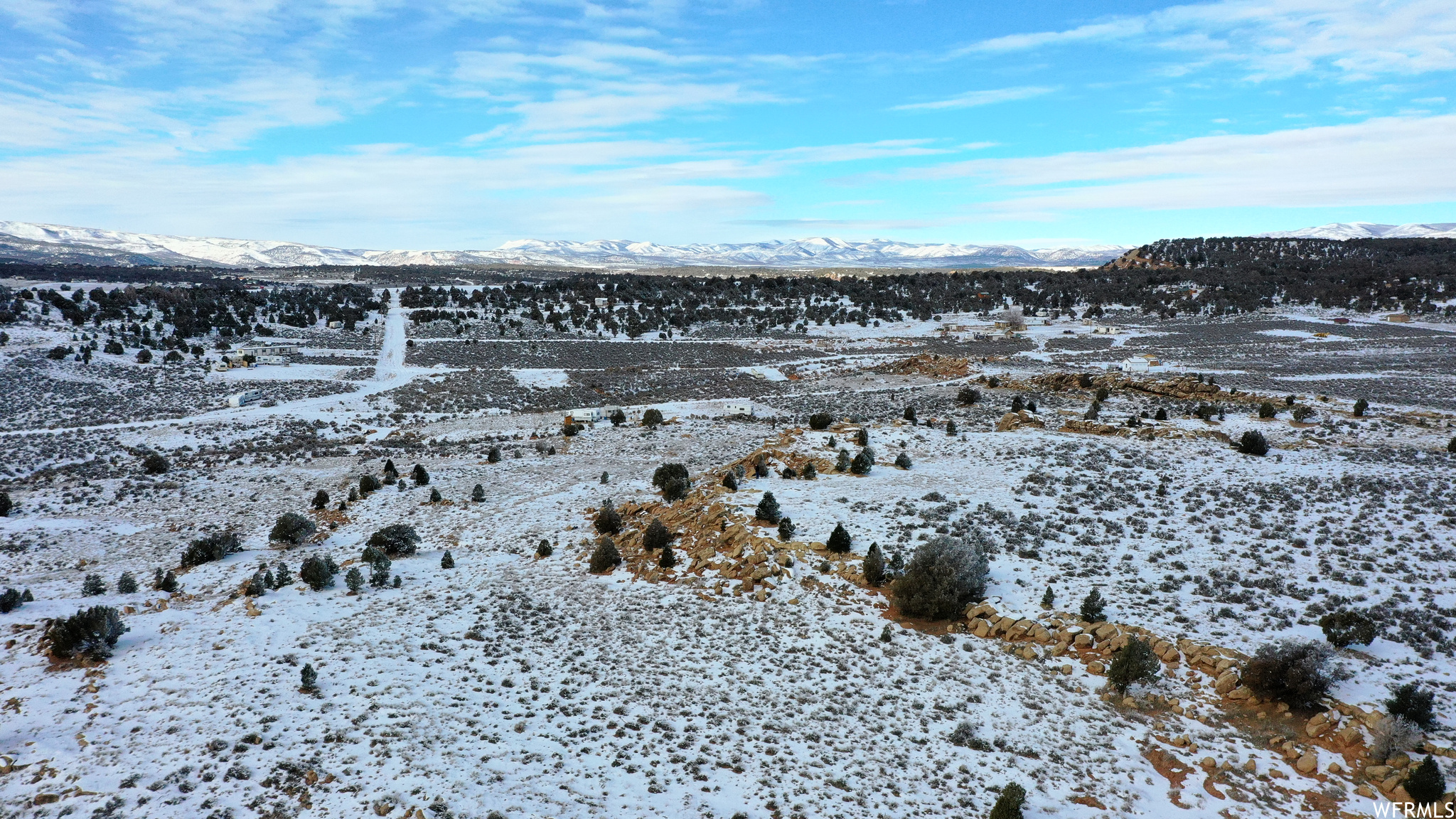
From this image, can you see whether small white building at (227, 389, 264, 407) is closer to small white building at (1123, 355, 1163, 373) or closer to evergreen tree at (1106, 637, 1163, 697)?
evergreen tree at (1106, 637, 1163, 697)

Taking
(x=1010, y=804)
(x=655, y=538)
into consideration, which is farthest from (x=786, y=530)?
(x=1010, y=804)

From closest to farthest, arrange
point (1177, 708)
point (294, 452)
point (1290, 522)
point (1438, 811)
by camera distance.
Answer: point (1438, 811), point (1177, 708), point (1290, 522), point (294, 452)

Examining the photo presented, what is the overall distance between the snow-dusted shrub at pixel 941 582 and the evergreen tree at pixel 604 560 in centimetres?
723

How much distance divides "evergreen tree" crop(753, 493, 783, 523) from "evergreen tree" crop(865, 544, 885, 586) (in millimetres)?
3834

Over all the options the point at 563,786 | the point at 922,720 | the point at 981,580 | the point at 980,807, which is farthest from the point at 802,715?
the point at 981,580

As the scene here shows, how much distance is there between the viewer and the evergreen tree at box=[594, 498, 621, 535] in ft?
65.8

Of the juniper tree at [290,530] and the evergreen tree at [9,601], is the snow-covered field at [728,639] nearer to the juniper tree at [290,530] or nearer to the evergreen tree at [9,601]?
the evergreen tree at [9,601]

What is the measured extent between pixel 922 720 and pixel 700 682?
150 inches

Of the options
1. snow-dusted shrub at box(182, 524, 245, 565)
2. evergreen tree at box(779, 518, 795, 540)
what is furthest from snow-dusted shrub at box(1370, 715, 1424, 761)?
snow-dusted shrub at box(182, 524, 245, 565)

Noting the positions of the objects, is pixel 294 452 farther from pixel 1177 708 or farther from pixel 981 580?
pixel 1177 708

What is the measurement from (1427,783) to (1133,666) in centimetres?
343

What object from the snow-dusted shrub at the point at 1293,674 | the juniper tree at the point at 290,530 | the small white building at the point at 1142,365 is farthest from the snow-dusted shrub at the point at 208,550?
the small white building at the point at 1142,365

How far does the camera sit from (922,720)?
10727 mm

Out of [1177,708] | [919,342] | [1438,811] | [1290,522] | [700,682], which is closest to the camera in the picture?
[1438,811]
